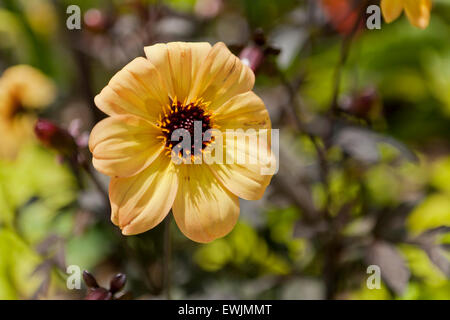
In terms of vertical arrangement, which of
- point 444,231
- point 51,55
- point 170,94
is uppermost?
point 51,55

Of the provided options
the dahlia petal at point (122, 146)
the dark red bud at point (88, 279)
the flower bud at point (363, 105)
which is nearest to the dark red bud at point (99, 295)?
the dark red bud at point (88, 279)

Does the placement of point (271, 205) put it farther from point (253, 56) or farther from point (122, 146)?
point (122, 146)

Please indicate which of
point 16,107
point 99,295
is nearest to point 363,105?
point 99,295

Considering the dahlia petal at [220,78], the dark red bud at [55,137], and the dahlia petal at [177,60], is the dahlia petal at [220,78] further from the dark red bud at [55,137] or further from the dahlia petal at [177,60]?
the dark red bud at [55,137]

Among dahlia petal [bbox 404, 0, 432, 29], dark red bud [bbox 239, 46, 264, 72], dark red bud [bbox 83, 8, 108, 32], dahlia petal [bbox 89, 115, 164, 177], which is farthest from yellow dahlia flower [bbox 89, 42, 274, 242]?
dark red bud [bbox 83, 8, 108, 32]

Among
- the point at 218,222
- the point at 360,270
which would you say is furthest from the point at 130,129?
the point at 360,270
